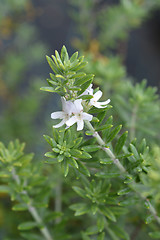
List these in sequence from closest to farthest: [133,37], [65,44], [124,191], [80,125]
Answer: [80,125]
[124,191]
[65,44]
[133,37]

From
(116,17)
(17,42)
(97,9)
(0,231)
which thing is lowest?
(0,231)

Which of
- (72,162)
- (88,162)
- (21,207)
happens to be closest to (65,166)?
(72,162)

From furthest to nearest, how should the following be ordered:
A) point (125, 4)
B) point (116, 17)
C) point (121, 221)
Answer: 1. point (116, 17)
2. point (125, 4)
3. point (121, 221)

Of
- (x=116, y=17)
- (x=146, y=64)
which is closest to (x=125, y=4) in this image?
(x=116, y=17)

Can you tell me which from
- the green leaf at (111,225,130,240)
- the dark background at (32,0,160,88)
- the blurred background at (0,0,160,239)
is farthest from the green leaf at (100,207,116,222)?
the dark background at (32,0,160,88)

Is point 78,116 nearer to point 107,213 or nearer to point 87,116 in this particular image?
point 87,116

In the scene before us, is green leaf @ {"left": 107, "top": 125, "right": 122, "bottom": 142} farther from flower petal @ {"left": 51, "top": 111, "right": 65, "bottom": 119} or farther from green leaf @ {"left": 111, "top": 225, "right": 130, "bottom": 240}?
green leaf @ {"left": 111, "top": 225, "right": 130, "bottom": 240}

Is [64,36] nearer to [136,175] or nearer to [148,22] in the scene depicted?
[148,22]

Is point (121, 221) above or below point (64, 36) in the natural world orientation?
below
